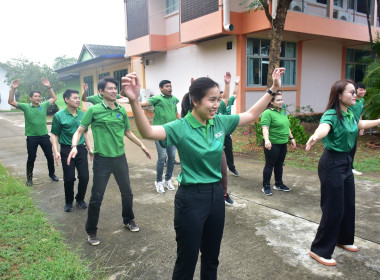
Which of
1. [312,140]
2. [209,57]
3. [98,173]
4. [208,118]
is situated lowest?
[98,173]

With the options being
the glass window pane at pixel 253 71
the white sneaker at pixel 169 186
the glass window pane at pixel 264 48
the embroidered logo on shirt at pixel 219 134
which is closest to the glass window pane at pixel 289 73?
the glass window pane at pixel 264 48

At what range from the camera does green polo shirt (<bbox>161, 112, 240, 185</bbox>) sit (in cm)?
241

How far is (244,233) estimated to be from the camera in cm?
408

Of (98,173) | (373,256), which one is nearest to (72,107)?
(98,173)

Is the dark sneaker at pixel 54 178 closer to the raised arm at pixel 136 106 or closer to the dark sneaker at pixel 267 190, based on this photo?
the dark sneaker at pixel 267 190

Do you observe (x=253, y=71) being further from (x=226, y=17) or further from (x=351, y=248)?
(x=351, y=248)

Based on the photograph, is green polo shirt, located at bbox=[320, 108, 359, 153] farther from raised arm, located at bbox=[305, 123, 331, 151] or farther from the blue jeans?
the blue jeans

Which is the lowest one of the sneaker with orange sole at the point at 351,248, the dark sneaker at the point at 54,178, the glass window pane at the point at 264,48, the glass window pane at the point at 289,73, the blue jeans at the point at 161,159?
the sneaker with orange sole at the point at 351,248

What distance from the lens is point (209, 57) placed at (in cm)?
1415

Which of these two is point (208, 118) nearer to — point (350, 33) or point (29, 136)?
point (29, 136)

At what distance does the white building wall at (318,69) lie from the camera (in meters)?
14.9

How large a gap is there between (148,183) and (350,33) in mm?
12920

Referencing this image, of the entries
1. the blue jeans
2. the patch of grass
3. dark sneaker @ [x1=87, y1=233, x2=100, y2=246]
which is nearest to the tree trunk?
the blue jeans

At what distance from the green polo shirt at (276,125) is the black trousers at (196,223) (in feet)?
10.5
